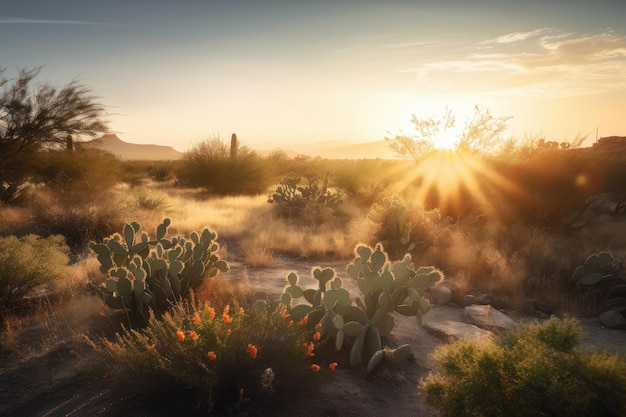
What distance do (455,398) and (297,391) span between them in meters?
1.27

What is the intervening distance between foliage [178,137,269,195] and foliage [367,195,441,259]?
13.6 m

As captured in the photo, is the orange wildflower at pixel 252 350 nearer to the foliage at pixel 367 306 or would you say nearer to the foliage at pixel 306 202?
the foliage at pixel 367 306

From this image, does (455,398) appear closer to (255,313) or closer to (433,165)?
(255,313)

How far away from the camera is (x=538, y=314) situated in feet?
21.1

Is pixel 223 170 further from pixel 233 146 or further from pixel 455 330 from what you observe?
pixel 455 330

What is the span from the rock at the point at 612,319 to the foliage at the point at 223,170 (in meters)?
18.1

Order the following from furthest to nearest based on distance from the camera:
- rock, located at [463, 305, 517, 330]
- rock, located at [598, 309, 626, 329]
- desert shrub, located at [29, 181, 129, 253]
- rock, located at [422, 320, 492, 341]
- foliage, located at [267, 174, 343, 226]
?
foliage, located at [267, 174, 343, 226], desert shrub, located at [29, 181, 129, 253], rock, located at [598, 309, 626, 329], rock, located at [463, 305, 517, 330], rock, located at [422, 320, 492, 341]

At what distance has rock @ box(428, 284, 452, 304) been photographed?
6.84 metres

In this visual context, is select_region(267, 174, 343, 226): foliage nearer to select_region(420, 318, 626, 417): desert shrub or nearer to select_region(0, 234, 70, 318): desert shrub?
select_region(0, 234, 70, 318): desert shrub

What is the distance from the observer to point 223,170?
73.4ft

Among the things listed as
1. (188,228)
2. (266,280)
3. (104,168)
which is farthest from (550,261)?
(104,168)

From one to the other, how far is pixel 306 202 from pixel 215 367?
1145 cm

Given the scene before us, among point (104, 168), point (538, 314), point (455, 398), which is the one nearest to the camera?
point (455, 398)

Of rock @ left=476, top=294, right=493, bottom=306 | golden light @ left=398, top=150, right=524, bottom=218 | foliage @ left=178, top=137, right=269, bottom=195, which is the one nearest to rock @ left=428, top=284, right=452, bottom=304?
rock @ left=476, top=294, right=493, bottom=306
